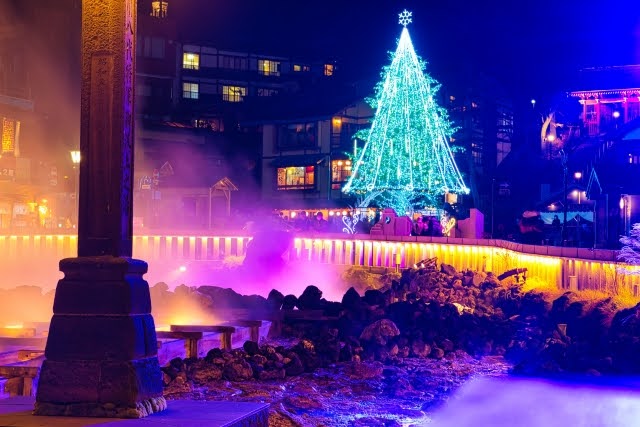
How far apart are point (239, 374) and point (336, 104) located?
42.0 metres

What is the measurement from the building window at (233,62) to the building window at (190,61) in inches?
89.1

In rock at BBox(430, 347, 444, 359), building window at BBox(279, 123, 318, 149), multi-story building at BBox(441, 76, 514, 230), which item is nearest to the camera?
rock at BBox(430, 347, 444, 359)

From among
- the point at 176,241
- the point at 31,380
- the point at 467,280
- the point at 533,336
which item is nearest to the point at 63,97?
the point at 176,241

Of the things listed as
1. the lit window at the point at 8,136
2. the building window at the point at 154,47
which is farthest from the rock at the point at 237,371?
the building window at the point at 154,47

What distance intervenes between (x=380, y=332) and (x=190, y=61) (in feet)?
163

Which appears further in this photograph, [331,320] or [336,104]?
[336,104]

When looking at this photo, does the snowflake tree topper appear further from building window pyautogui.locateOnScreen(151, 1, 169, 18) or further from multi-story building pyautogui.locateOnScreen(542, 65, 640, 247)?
building window pyautogui.locateOnScreen(151, 1, 169, 18)

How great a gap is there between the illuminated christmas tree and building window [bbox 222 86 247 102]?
27.7 metres

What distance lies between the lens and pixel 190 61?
68062 mm

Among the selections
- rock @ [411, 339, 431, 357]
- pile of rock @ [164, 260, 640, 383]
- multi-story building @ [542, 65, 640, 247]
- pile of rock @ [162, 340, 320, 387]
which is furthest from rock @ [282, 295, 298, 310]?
multi-story building @ [542, 65, 640, 247]

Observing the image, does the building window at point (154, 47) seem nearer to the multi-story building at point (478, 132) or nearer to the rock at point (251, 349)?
the multi-story building at point (478, 132)

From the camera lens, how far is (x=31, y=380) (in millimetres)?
13188

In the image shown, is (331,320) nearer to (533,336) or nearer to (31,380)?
(533,336)

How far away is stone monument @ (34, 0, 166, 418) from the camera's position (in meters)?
7.56
